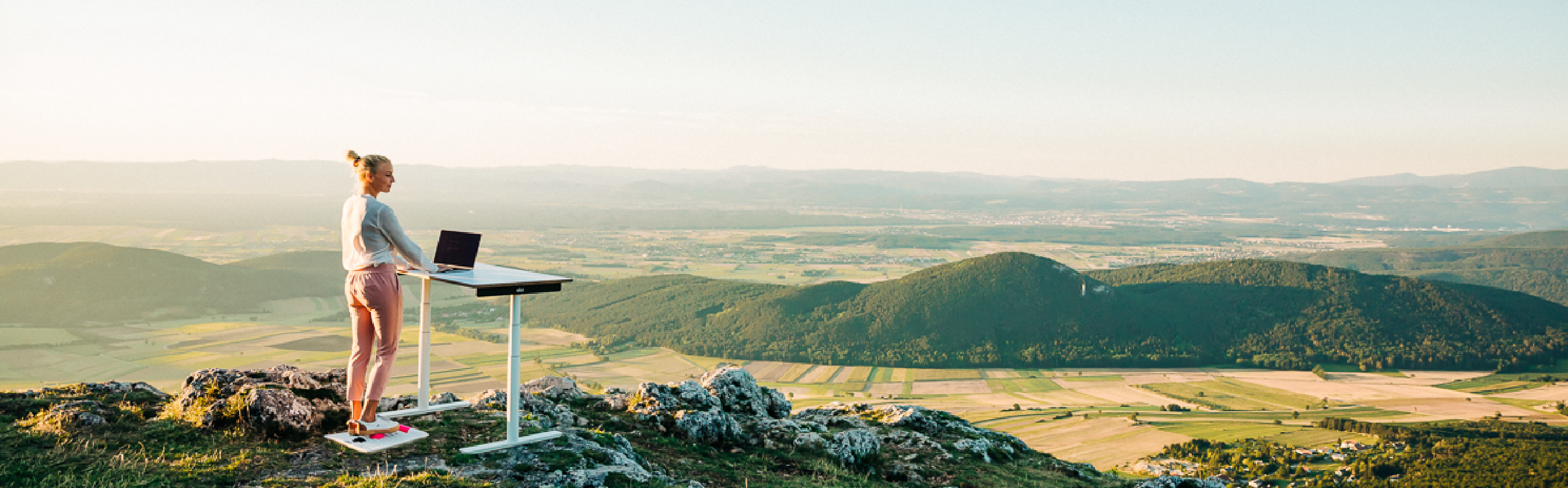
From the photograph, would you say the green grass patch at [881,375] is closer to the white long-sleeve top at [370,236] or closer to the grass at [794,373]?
the grass at [794,373]

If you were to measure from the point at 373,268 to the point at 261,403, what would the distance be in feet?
8.04

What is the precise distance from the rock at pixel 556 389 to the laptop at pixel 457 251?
17.4 feet

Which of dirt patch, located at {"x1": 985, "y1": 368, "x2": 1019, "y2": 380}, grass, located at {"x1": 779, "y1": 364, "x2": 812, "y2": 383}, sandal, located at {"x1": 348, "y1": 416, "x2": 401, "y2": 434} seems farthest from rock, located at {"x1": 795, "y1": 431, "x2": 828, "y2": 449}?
dirt patch, located at {"x1": 985, "y1": 368, "x2": 1019, "y2": 380}

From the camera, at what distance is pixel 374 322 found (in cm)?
909

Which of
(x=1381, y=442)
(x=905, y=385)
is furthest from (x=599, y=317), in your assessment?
(x=1381, y=442)

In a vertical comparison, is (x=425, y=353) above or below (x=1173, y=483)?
above

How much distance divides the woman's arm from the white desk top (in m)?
0.14

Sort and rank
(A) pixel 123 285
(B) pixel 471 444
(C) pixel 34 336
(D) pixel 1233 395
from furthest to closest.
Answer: (A) pixel 123 285, (D) pixel 1233 395, (C) pixel 34 336, (B) pixel 471 444

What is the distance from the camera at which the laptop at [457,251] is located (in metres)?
9.93

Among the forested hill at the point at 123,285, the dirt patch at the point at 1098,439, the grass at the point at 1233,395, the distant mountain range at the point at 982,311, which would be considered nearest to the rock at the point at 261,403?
the dirt patch at the point at 1098,439

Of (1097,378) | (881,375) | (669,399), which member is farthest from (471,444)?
(1097,378)

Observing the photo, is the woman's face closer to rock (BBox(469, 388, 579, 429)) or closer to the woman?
the woman

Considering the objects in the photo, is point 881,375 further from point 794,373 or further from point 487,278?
point 487,278

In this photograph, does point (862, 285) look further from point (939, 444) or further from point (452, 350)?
point (939, 444)
